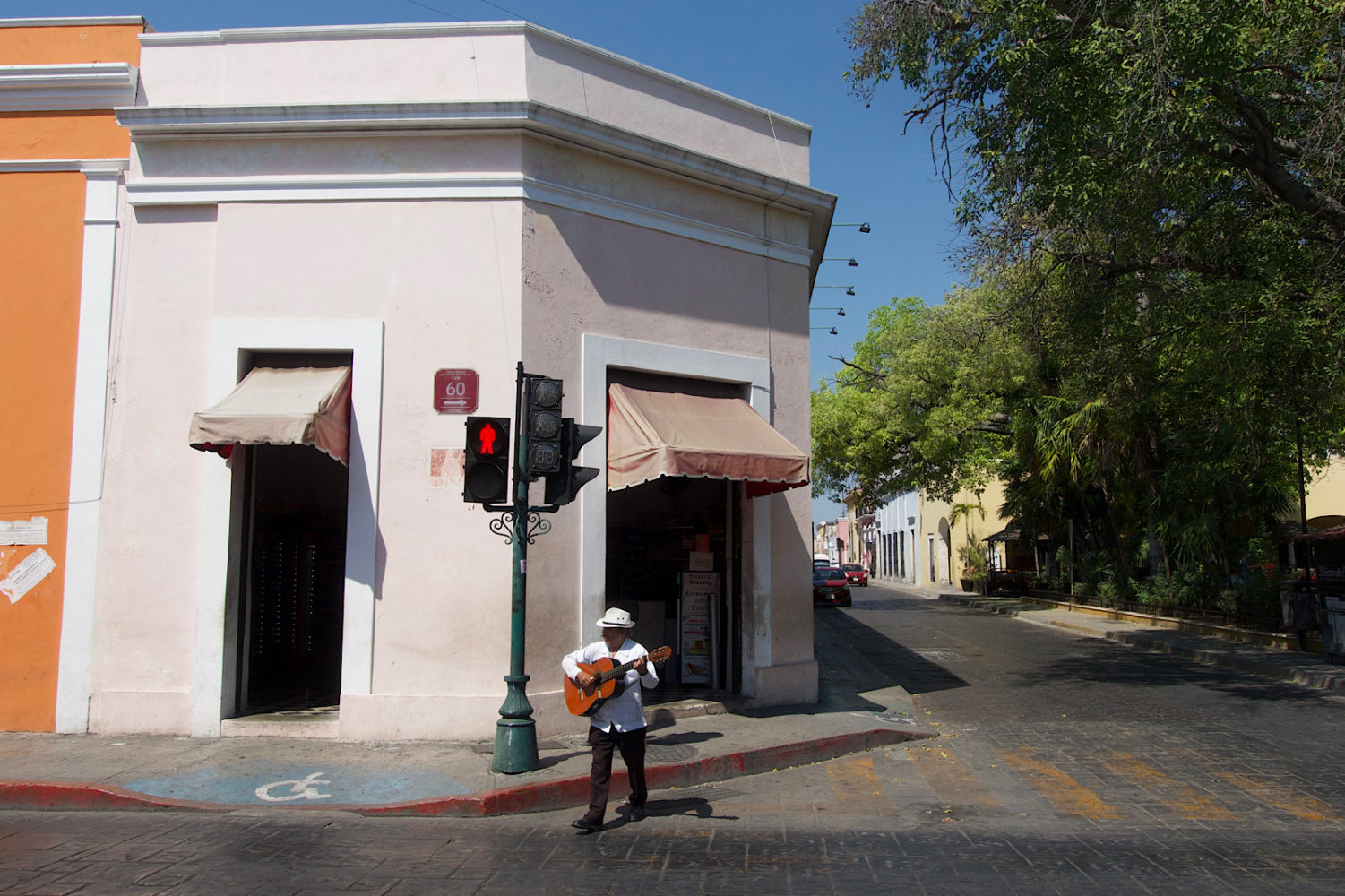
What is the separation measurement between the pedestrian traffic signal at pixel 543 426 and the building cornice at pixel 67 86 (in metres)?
5.97

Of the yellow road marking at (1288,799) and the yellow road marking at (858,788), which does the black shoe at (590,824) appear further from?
the yellow road marking at (1288,799)

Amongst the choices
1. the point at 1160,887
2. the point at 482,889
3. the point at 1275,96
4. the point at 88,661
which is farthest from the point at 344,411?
the point at 1275,96

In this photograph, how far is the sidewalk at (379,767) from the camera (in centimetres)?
730

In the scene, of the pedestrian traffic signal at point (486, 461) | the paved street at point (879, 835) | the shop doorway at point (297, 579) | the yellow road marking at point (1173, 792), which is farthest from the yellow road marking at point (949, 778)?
the shop doorway at point (297, 579)

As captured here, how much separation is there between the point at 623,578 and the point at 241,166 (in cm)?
684

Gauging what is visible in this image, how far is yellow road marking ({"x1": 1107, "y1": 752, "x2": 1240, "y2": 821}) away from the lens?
707 centimetres

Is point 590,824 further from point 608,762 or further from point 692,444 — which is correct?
point 692,444

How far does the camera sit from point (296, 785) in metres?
7.70

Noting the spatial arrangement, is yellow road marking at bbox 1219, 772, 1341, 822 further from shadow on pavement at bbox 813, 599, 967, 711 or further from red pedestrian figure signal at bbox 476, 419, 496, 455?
red pedestrian figure signal at bbox 476, 419, 496, 455

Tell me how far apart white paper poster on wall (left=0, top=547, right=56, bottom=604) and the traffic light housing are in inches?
217

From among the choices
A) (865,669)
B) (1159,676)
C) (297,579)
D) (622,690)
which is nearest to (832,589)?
(1159,676)

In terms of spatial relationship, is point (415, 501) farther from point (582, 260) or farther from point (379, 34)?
point (379, 34)

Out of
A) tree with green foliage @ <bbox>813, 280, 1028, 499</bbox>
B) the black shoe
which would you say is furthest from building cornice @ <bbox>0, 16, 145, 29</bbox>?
tree with green foliage @ <bbox>813, 280, 1028, 499</bbox>

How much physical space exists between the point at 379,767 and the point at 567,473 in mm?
3005
